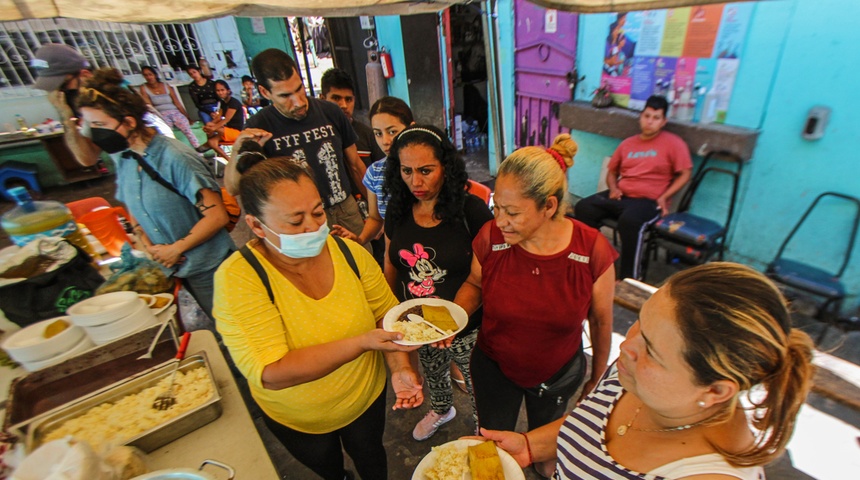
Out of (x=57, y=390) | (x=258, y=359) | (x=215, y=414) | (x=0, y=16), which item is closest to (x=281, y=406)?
(x=215, y=414)

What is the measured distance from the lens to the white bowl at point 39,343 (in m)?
1.82

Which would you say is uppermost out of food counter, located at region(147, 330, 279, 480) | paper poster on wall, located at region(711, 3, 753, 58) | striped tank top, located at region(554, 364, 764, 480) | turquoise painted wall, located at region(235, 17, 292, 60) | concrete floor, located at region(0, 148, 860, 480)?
turquoise painted wall, located at region(235, 17, 292, 60)

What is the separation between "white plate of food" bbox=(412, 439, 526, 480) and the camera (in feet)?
4.91

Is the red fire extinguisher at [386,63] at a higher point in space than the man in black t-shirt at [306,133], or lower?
higher

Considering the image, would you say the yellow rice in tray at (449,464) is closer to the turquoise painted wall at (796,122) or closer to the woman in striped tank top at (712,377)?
the woman in striped tank top at (712,377)

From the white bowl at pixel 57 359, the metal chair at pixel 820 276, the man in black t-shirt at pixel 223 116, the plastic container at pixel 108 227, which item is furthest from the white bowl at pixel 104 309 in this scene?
the man in black t-shirt at pixel 223 116

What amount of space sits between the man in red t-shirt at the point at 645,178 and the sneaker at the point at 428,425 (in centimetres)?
271

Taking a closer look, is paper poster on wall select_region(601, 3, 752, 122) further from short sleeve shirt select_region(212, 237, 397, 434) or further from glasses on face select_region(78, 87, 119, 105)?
glasses on face select_region(78, 87, 119, 105)

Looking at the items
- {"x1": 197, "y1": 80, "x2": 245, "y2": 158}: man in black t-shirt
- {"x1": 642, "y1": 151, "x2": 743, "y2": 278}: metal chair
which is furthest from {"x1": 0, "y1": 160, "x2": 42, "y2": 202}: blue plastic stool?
{"x1": 642, "y1": 151, "x2": 743, "y2": 278}: metal chair

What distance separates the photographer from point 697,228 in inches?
151

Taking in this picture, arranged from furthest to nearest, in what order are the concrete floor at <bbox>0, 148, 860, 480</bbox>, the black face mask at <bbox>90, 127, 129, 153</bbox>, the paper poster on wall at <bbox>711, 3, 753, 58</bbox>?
the paper poster on wall at <bbox>711, 3, 753, 58</bbox>, the concrete floor at <bbox>0, 148, 860, 480</bbox>, the black face mask at <bbox>90, 127, 129, 153</bbox>

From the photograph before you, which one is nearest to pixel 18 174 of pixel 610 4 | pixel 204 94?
pixel 204 94

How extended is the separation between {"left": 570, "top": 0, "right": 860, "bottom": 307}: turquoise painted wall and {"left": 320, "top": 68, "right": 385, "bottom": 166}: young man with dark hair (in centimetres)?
354

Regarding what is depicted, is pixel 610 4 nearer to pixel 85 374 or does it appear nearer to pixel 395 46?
pixel 85 374
